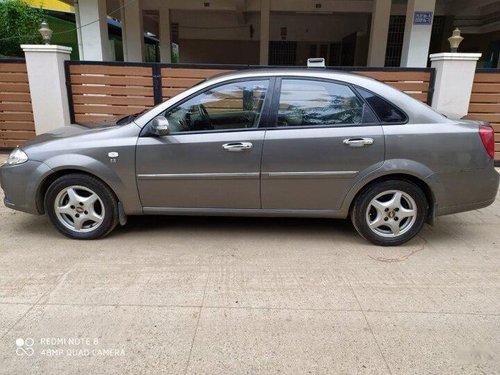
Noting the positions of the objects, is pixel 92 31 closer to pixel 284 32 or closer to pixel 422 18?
pixel 422 18

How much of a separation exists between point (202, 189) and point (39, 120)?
4574 millimetres

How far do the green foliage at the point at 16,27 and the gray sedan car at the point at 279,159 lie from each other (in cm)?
771

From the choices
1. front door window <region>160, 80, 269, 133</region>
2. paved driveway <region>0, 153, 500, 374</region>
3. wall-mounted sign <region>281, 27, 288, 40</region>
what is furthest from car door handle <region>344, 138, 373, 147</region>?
wall-mounted sign <region>281, 27, 288, 40</region>

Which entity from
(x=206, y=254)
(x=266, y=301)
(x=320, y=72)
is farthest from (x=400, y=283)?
(x=320, y=72)

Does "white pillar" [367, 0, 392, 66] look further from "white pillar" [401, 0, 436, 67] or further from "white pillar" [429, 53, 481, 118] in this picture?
Result: "white pillar" [429, 53, 481, 118]

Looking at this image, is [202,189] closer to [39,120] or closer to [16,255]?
[16,255]

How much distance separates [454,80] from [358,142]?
3.94 metres

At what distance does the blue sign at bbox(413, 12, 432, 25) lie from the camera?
806 cm

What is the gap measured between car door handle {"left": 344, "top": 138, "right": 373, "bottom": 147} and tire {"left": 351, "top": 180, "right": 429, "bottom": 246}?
397mm

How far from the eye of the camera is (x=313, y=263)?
351 centimetres

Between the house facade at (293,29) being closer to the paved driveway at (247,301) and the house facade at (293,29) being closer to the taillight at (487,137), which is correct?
the taillight at (487,137)

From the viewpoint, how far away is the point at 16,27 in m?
10.7

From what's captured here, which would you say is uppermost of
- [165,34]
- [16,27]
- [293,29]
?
[293,29]

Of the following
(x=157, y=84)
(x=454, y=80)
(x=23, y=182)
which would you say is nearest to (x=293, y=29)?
(x=454, y=80)
